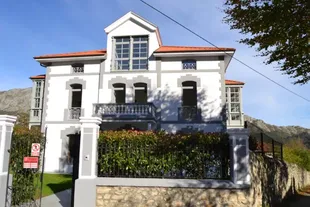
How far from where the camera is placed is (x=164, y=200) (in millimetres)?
7238

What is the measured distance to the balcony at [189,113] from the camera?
17.1m

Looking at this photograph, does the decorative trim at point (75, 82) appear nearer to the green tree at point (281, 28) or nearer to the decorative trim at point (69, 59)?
the decorative trim at point (69, 59)

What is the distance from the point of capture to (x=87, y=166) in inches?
300

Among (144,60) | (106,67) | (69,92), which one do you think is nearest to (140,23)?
→ (144,60)

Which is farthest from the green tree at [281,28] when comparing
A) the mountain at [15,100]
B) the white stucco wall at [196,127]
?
the mountain at [15,100]

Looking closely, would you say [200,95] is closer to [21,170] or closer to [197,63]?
[197,63]

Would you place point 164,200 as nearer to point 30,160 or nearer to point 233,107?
point 30,160

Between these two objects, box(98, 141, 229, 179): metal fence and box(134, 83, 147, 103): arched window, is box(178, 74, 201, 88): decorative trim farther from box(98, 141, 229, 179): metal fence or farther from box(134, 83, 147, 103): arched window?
box(98, 141, 229, 179): metal fence

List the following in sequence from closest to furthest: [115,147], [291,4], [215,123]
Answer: [291,4] < [115,147] < [215,123]

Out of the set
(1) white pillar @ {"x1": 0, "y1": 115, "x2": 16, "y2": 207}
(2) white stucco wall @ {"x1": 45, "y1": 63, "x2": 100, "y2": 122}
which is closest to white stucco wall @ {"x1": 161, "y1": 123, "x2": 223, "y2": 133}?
(2) white stucco wall @ {"x1": 45, "y1": 63, "x2": 100, "y2": 122}

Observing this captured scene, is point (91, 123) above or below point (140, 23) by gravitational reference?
below

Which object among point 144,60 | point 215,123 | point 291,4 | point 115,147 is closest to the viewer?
point 291,4

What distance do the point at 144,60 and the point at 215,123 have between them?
606 centimetres

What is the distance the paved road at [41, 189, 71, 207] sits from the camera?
8414mm
